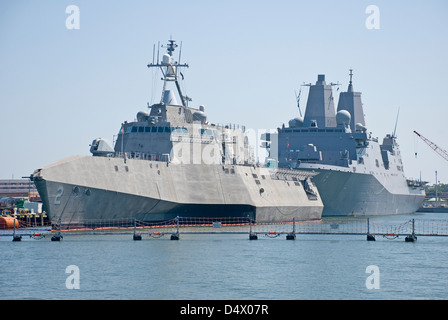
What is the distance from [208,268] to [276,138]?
45.9 meters

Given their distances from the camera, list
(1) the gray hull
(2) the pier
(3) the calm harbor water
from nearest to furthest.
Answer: (3) the calm harbor water < (2) the pier < (1) the gray hull

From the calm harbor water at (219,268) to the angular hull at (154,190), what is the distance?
197cm

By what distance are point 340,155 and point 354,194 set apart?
159 inches

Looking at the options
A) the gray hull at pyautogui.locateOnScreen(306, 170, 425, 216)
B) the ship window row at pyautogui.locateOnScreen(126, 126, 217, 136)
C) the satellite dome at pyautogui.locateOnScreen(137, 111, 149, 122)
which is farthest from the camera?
the gray hull at pyautogui.locateOnScreen(306, 170, 425, 216)

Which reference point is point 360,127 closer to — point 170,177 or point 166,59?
point 166,59

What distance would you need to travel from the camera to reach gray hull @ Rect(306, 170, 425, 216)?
6250 cm

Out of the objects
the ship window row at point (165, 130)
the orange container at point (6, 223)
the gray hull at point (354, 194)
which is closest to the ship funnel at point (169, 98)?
the ship window row at point (165, 130)

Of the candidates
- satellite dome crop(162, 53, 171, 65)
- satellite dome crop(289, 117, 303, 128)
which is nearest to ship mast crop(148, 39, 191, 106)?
Result: satellite dome crop(162, 53, 171, 65)

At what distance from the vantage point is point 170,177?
42781 millimetres

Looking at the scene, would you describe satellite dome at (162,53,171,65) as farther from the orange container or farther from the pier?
the orange container

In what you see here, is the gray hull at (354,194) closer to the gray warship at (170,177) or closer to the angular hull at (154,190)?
the gray warship at (170,177)

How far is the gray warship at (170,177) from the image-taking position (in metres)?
37.1
